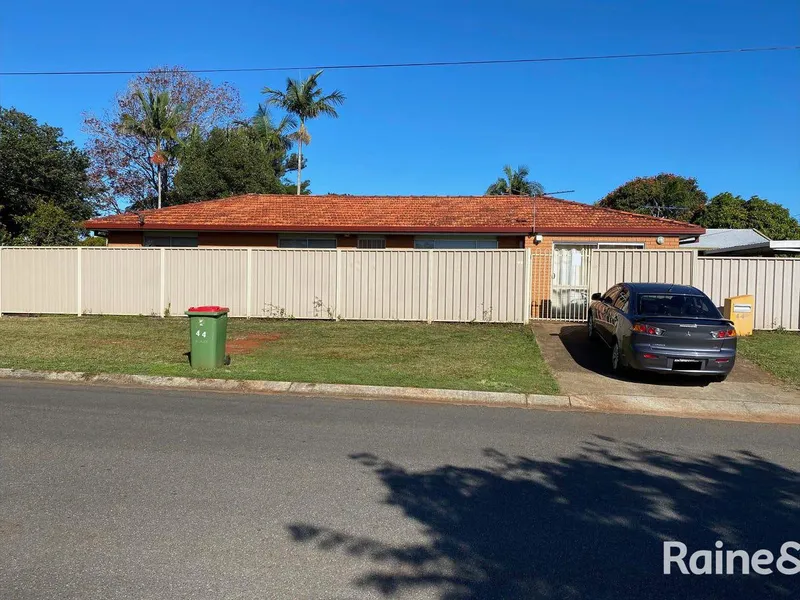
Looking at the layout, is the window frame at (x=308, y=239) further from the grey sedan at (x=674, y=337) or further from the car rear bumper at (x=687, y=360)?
the car rear bumper at (x=687, y=360)

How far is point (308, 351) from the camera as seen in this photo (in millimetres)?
10977

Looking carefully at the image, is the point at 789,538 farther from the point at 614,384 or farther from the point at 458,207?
the point at 458,207

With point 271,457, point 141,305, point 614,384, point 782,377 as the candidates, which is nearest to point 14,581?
point 271,457

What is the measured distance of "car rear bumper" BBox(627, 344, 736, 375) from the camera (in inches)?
323

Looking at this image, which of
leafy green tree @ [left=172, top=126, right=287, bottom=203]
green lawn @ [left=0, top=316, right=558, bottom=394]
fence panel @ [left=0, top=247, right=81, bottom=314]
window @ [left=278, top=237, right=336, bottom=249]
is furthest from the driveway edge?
leafy green tree @ [left=172, top=126, right=287, bottom=203]

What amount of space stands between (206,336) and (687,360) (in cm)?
719

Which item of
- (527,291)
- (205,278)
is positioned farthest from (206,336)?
(527,291)

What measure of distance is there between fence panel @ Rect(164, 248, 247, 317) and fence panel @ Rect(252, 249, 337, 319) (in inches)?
14.7

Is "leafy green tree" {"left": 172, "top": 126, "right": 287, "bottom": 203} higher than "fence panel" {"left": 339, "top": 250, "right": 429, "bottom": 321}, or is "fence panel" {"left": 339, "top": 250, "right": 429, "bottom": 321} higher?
"leafy green tree" {"left": 172, "top": 126, "right": 287, "bottom": 203}

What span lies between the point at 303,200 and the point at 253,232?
368 centimetres

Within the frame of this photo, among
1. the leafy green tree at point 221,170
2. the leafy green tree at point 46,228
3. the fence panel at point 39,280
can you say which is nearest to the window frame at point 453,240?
the fence panel at point 39,280

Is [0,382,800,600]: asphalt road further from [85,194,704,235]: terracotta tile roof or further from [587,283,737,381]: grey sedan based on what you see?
[85,194,704,235]: terracotta tile roof

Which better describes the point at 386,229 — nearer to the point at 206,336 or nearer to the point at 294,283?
the point at 294,283

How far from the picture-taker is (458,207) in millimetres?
20016
